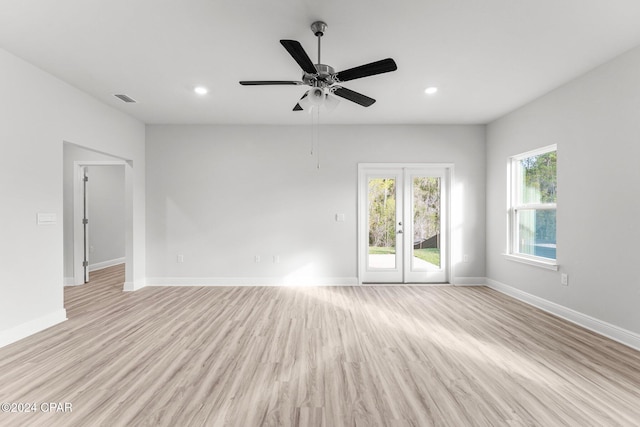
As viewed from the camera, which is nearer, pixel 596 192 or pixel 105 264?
pixel 596 192

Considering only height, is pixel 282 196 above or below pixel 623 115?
below

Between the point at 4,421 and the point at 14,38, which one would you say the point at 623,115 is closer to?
the point at 4,421

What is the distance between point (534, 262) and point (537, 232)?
45cm

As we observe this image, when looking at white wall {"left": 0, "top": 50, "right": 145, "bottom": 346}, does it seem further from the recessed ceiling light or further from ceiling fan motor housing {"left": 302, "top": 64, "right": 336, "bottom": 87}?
ceiling fan motor housing {"left": 302, "top": 64, "right": 336, "bottom": 87}

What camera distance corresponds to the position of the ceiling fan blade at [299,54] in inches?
75.2

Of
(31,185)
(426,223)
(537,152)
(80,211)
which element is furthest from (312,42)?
(80,211)

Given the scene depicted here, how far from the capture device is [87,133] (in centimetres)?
367

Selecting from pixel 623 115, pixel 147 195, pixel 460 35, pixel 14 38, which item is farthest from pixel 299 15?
pixel 147 195

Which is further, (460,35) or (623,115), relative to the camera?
(623,115)

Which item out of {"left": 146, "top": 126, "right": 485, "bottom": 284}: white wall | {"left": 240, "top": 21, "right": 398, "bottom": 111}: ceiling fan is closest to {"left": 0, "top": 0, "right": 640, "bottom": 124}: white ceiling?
{"left": 240, "top": 21, "right": 398, "bottom": 111}: ceiling fan

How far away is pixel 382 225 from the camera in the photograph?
5.02 metres

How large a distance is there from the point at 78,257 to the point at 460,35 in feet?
20.8

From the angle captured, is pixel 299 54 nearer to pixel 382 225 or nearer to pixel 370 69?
pixel 370 69

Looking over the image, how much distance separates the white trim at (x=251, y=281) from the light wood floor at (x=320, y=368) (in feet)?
3.80
